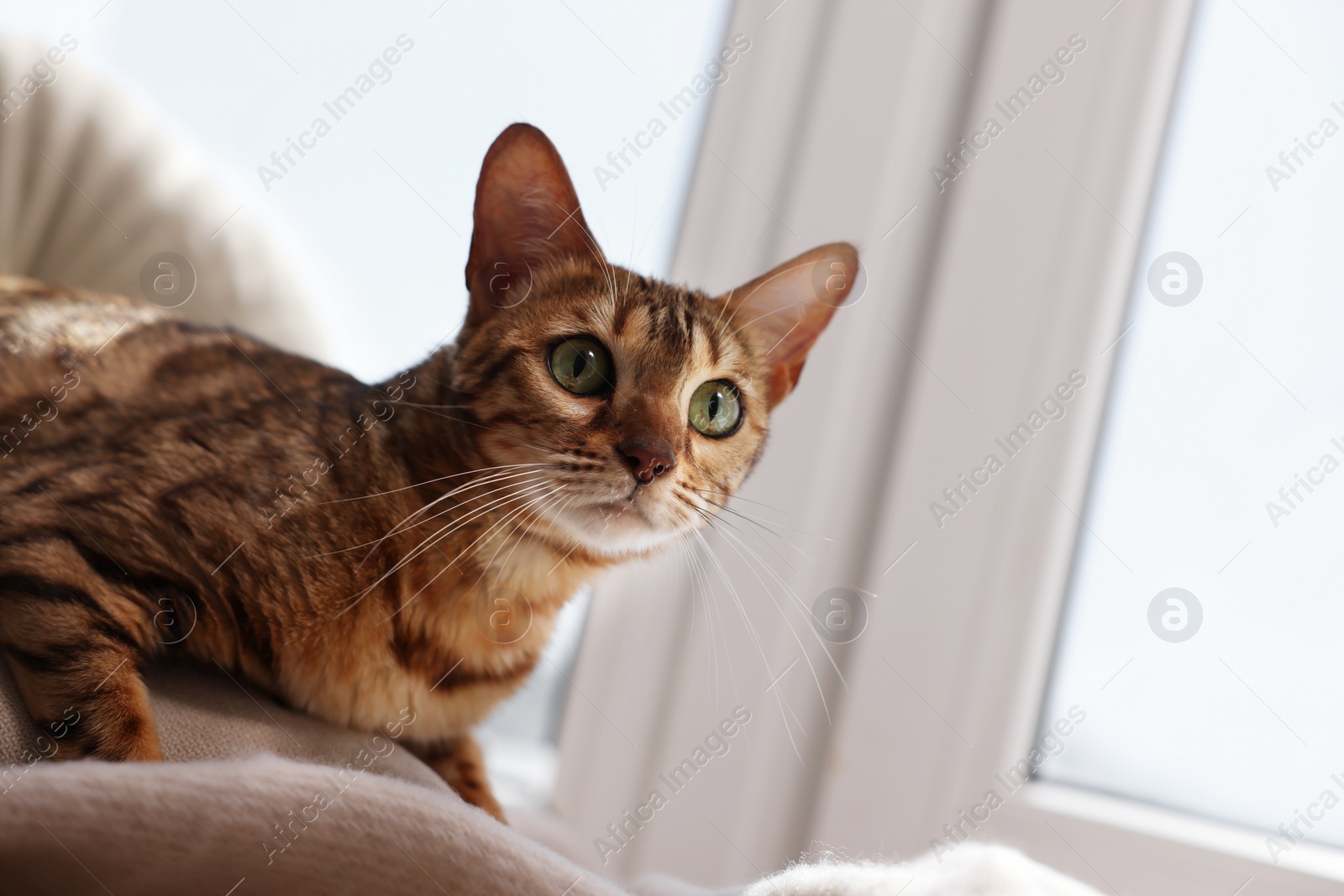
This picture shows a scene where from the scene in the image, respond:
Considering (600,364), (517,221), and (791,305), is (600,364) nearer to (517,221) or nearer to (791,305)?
(517,221)

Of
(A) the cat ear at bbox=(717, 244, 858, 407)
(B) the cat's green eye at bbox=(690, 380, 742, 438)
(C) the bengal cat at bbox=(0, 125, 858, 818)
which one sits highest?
(A) the cat ear at bbox=(717, 244, 858, 407)

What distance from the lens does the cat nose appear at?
2.93 feet

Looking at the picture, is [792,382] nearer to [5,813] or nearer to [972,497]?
[972,497]

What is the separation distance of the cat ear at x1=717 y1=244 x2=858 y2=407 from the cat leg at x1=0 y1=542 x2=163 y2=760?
79 cm

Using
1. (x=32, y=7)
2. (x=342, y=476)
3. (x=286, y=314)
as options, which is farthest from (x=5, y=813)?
(x=32, y=7)

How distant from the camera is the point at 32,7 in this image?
1.56 metres

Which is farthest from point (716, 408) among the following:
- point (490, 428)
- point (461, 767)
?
point (461, 767)

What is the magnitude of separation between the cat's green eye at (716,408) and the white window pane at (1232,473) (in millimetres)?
673

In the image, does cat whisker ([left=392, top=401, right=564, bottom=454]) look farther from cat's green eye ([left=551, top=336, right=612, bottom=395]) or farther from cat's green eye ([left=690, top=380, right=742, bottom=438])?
cat's green eye ([left=690, top=380, right=742, bottom=438])

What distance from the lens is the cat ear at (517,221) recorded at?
3.23 feet

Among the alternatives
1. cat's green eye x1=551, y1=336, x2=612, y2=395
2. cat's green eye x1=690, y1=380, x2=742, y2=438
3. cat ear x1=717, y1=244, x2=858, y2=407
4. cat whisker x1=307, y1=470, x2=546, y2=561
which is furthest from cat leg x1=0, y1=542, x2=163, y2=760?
cat ear x1=717, y1=244, x2=858, y2=407

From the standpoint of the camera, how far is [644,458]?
892mm

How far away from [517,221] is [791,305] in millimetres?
386

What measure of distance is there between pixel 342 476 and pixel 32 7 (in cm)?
133
